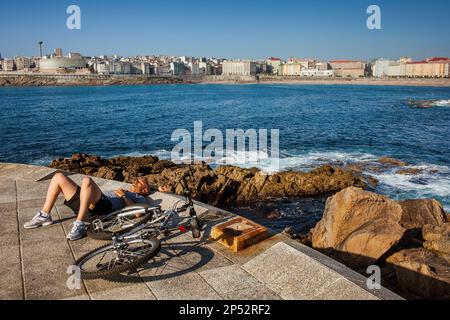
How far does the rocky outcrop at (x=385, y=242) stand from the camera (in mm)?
7297

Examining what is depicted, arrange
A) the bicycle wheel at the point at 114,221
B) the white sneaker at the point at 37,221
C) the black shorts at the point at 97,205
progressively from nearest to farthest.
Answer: the bicycle wheel at the point at 114,221
the black shorts at the point at 97,205
the white sneaker at the point at 37,221

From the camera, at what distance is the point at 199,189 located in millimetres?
17516

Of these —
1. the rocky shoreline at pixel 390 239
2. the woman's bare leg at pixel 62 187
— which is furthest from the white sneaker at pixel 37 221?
the rocky shoreline at pixel 390 239

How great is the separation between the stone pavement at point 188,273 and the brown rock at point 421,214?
5.65m

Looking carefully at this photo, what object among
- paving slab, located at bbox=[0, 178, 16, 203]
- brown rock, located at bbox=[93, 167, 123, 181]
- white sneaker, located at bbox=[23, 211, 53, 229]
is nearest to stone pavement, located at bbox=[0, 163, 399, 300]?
white sneaker, located at bbox=[23, 211, 53, 229]

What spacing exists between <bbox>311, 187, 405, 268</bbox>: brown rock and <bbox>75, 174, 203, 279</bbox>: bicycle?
3.51 metres

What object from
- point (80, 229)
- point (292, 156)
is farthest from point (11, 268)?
point (292, 156)

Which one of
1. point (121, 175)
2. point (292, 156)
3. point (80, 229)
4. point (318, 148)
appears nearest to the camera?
point (80, 229)

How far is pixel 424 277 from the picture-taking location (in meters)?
7.21

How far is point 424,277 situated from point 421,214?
15.2 feet

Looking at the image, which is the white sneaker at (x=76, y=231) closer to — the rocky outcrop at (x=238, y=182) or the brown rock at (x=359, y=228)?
the brown rock at (x=359, y=228)

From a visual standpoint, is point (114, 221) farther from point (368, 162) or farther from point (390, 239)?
point (368, 162)
